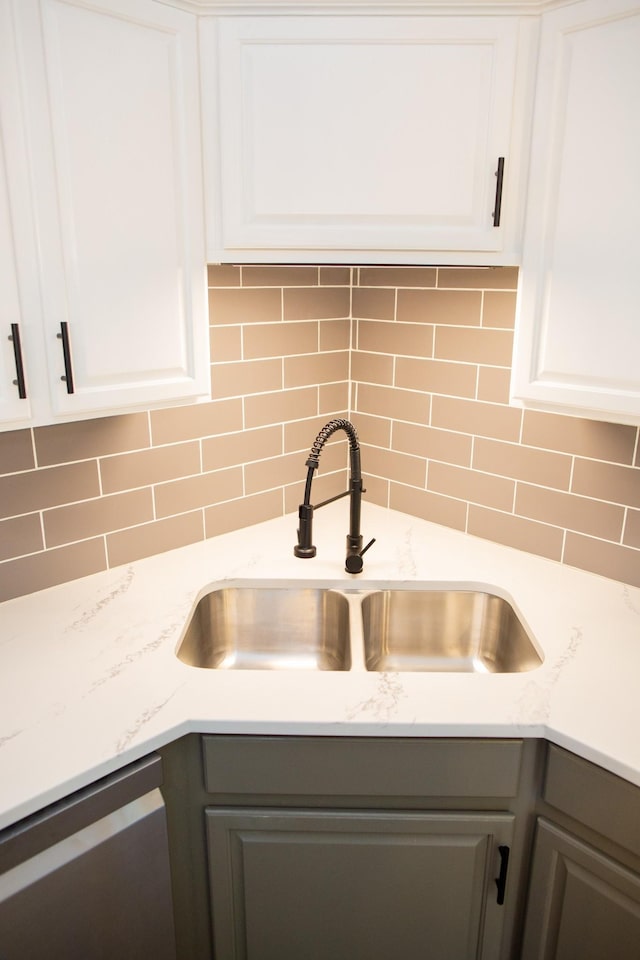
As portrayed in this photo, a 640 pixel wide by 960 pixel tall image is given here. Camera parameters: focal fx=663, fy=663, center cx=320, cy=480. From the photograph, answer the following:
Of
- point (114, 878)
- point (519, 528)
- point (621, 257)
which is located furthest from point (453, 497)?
point (114, 878)

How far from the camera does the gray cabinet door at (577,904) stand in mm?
1049

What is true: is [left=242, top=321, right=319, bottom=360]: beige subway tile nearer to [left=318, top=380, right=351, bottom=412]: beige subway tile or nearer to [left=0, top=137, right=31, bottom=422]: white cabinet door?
[left=318, top=380, right=351, bottom=412]: beige subway tile

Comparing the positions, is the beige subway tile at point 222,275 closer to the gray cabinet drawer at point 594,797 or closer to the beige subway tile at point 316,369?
the beige subway tile at point 316,369

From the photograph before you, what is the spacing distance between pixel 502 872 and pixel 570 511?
80cm

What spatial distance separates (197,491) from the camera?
1720 millimetres

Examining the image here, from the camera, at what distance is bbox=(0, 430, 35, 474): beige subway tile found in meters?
1.34

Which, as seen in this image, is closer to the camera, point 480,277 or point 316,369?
point 480,277

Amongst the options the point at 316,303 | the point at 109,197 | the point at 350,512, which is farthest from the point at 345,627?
the point at 109,197

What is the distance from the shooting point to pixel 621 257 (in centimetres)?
115

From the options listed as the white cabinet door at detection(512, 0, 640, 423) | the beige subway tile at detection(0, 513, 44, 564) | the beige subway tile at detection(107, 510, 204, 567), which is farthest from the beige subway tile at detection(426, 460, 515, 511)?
the beige subway tile at detection(0, 513, 44, 564)

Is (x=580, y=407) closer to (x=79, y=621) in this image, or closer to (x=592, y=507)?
(x=592, y=507)

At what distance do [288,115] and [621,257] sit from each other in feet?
2.22

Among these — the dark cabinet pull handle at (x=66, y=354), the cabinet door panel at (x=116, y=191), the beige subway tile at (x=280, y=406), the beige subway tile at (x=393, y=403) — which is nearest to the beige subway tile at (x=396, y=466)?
the beige subway tile at (x=393, y=403)

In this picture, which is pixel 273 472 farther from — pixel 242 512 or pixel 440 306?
pixel 440 306
